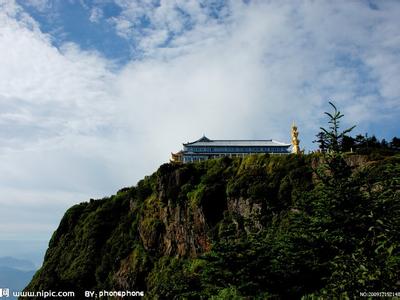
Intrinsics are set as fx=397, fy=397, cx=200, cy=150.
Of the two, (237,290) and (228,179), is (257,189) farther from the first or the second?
(237,290)

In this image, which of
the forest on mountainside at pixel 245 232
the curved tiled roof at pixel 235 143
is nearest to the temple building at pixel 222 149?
the curved tiled roof at pixel 235 143

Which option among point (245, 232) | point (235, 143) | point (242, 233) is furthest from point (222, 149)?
point (242, 233)

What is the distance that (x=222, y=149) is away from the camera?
7625 centimetres

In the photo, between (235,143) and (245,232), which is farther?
(235,143)

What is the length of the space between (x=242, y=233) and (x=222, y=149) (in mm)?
48366

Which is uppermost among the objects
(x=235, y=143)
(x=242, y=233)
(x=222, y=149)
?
(x=235, y=143)

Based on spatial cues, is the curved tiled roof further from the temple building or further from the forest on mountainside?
the forest on mountainside

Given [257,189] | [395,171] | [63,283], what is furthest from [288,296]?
[63,283]

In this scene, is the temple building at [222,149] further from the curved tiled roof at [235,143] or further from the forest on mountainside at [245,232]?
the forest on mountainside at [245,232]

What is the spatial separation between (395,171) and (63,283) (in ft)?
186

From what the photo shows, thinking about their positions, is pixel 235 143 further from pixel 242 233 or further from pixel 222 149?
pixel 242 233

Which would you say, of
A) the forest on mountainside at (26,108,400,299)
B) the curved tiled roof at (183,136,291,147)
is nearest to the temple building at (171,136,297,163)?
the curved tiled roof at (183,136,291,147)

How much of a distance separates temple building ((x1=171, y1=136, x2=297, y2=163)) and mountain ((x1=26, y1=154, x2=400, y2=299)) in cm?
1415

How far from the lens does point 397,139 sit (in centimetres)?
5247
